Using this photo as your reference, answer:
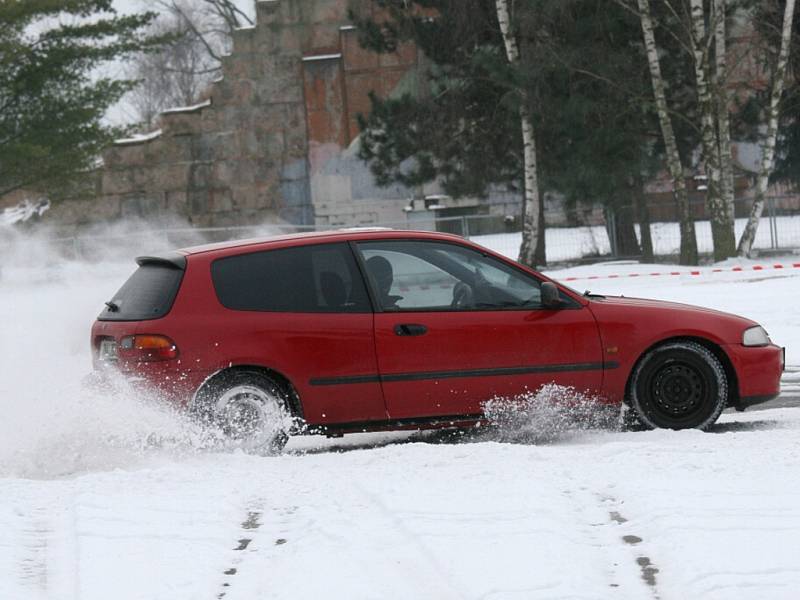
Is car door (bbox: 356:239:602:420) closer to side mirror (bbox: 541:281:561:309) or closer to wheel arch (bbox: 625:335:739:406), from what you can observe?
side mirror (bbox: 541:281:561:309)

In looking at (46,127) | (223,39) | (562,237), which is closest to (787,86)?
(562,237)

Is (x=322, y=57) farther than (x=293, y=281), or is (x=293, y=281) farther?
(x=322, y=57)

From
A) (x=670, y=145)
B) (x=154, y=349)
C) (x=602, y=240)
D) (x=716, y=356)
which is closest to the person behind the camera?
(x=154, y=349)

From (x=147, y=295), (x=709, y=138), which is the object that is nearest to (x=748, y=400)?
(x=147, y=295)

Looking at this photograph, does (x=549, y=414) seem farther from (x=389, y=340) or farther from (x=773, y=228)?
(x=773, y=228)

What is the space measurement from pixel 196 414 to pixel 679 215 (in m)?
22.1

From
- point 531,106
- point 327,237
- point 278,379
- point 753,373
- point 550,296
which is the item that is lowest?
point 753,373

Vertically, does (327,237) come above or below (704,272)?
above

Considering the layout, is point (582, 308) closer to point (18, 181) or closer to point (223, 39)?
point (18, 181)

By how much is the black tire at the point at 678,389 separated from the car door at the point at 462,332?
0.34 meters

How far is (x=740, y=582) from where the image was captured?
17.5ft

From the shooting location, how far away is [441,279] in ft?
30.0

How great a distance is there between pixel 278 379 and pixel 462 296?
4.29 ft

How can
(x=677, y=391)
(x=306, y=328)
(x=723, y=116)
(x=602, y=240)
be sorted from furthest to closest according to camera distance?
(x=602, y=240)
(x=723, y=116)
(x=677, y=391)
(x=306, y=328)
